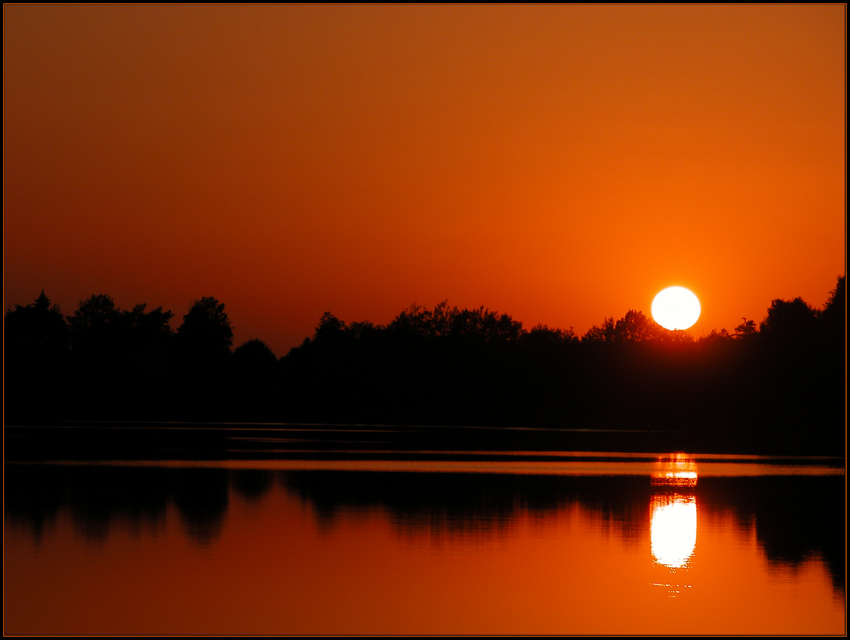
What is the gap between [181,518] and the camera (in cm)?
2391

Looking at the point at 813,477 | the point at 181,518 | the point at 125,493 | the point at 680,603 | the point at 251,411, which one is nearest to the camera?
the point at 680,603

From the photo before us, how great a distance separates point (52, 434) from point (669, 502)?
145 feet

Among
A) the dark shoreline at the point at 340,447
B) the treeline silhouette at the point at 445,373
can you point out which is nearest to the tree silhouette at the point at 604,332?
the treeline silhouette at the point at 445,373

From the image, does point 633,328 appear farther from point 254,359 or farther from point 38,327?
point 38,327

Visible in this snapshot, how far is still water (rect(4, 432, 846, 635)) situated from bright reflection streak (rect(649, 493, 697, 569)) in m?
0.09

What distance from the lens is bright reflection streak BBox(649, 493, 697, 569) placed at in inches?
822

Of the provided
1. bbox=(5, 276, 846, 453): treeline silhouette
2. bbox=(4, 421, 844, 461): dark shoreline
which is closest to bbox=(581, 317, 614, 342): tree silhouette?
bbox=(5, 276, 846, 453): treeline silhouette

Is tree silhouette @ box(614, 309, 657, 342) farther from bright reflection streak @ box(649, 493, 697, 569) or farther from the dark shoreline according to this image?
bright reflection streak @ box(649, 493, 697, 569)

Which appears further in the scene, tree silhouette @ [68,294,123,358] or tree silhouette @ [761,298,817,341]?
tree silhouette @ [68,294,123,358]

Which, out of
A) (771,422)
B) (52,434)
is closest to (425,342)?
(771,422)

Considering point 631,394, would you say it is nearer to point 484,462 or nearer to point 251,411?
point 251,411

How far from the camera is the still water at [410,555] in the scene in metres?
15.6

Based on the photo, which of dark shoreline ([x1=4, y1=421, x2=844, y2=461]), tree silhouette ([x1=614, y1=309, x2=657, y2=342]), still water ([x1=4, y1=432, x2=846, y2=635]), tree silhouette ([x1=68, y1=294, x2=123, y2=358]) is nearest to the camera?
still water ([x1=4, y1=432, x2=846, y2=635])

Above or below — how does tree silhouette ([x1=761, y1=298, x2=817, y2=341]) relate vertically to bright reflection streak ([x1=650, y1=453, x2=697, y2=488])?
above
